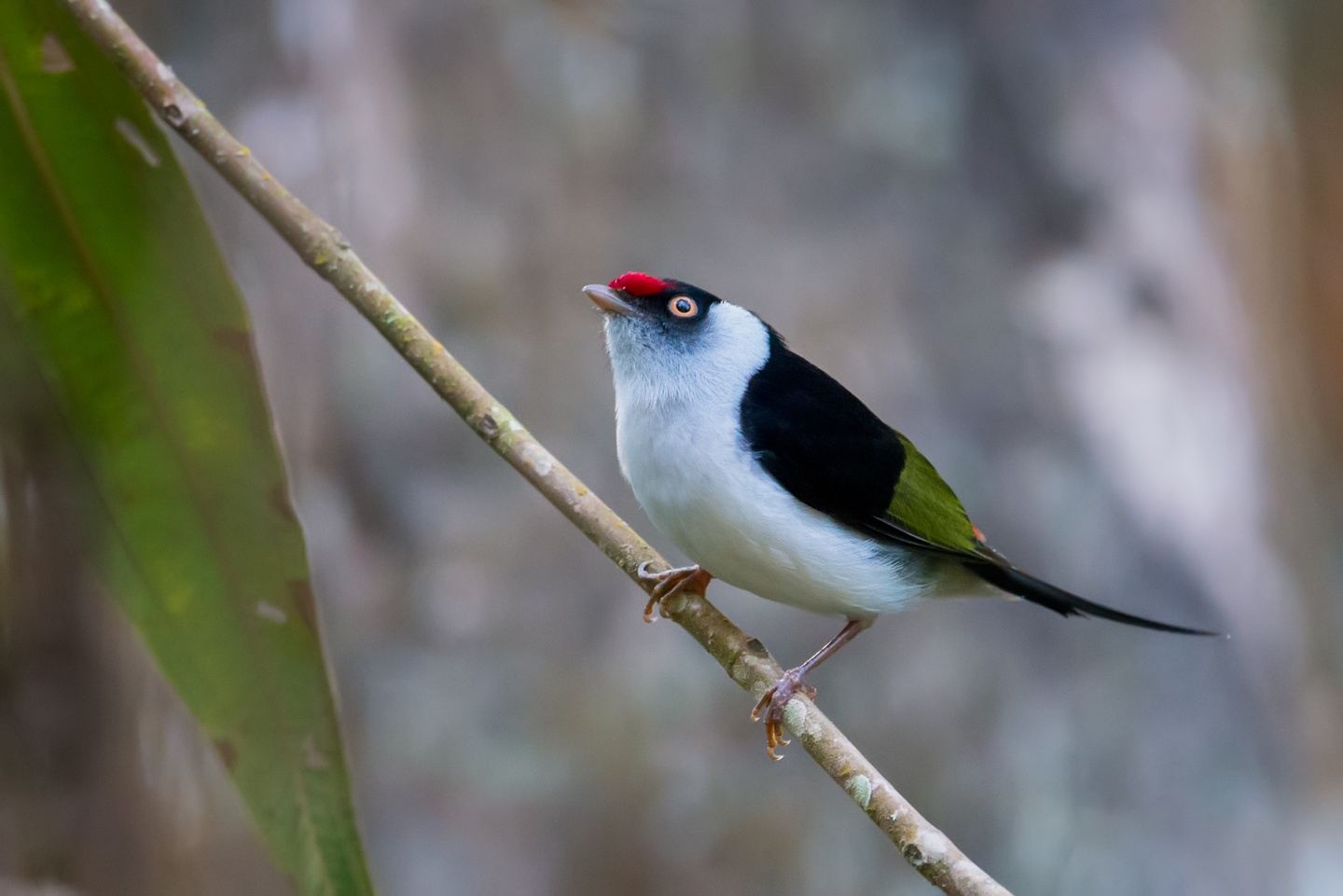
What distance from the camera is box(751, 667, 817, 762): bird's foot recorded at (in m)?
2.23

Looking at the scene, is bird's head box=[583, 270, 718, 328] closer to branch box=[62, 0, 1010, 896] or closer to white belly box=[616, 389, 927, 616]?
white belly box=[616, 389, 927, 616]

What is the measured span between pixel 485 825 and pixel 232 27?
2.68 m

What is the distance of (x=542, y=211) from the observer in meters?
4.21

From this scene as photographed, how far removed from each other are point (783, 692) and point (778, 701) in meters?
0.08

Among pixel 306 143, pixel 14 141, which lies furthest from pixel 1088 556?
pixel 14 141

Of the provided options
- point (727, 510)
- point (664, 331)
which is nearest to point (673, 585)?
point (727, 510)

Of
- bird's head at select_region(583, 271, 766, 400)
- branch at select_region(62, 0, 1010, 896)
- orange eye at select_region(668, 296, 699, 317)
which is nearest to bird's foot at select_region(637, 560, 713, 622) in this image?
branch at select_region(62, 0, 1010, 896)

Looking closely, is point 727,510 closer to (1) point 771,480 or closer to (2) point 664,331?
(1) point 771,480

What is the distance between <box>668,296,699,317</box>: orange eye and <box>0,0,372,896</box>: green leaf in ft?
3.45

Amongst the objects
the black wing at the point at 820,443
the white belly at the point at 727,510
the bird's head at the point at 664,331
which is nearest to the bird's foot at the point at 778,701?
the white belly at the point at 727,510

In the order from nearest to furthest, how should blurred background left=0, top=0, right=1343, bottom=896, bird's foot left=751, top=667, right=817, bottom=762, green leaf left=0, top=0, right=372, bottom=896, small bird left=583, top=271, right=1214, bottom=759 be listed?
1. green leaf left=0, top=0, right=372, bottom=896
2. bird's foot left=751, top=667, right=817, bottom=762
3. small bird left=583, top=271, right=1214, bottom=759
4. blurred background left=0, top=0, right=1343, bottom=896

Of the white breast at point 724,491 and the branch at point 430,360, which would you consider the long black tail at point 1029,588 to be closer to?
the white breast at point 724,491

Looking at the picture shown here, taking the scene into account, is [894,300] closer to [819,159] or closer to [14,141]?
[819,159]

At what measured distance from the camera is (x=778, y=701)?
236 cm
